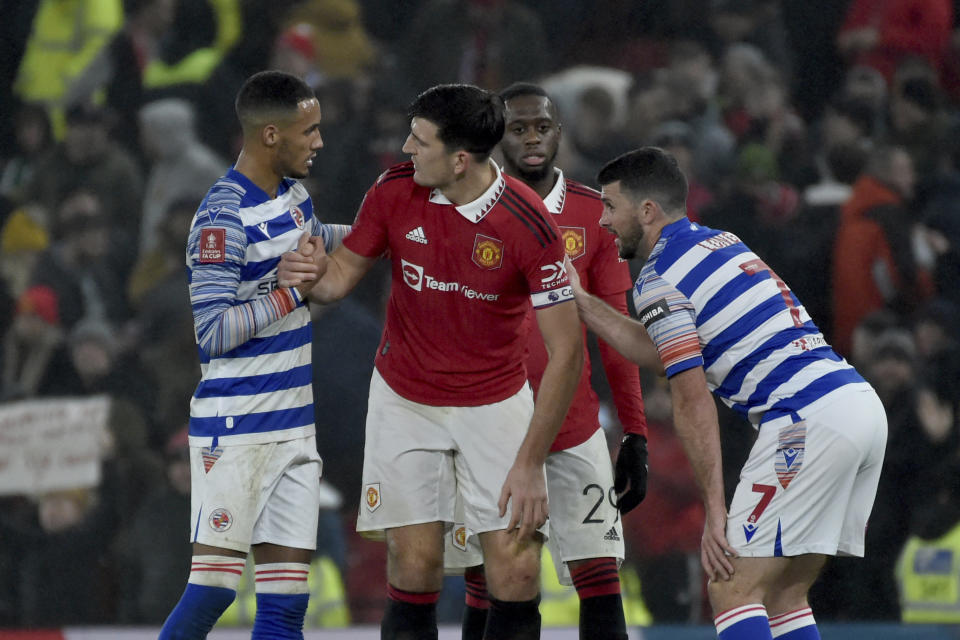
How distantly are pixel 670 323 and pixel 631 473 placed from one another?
0.87 meters

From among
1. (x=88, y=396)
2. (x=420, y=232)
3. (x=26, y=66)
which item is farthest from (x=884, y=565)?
(x=26, y=66)

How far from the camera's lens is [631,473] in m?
4.17

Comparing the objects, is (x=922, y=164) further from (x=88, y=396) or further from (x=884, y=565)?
(x=88, y=396)

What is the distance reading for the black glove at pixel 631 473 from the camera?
4.16m

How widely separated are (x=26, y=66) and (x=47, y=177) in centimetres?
67

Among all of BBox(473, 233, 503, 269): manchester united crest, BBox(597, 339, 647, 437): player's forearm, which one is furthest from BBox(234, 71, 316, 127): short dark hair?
BBox(597, 339, 647, 437): player's forearm

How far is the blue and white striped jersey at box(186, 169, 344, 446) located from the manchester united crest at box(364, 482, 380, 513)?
24 cm

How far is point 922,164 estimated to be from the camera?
6695mm

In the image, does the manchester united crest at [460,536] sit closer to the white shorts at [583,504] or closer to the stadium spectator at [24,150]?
the white shorts at [583,504]

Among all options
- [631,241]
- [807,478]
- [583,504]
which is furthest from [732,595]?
[631,241]

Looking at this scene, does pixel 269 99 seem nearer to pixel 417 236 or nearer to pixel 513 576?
pixel 417 236

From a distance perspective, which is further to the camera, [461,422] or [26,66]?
[26,66]

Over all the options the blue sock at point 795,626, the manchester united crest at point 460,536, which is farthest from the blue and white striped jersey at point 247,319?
the blue sock at point 795,626

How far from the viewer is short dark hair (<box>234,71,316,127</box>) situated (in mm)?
3490
